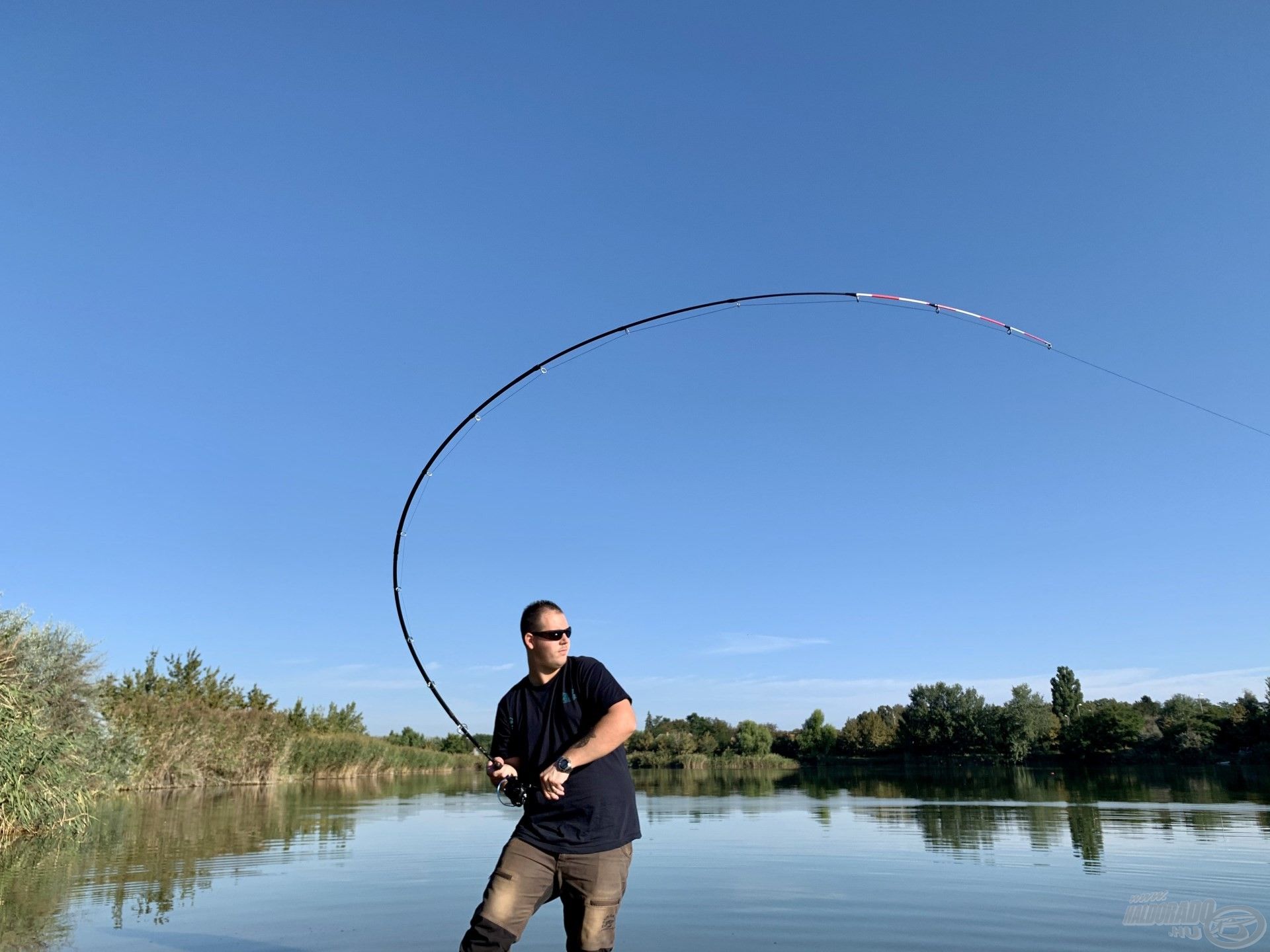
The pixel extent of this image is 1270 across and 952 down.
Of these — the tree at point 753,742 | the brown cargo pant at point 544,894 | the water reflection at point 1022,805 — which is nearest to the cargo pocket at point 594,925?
the brown cargo pant at point 544,894

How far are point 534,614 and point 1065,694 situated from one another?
101 metres

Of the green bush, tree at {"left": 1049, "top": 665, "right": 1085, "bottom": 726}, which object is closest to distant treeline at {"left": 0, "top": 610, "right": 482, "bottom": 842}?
the green bush

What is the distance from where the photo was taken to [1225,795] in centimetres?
2653

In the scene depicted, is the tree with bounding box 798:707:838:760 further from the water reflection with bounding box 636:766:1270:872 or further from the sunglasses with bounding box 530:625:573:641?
the sunglasses with bounding box 530:625:573:641

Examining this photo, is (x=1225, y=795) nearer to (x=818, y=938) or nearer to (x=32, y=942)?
(x=818, y=938)

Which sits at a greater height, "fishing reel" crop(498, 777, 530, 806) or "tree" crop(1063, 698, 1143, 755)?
"fishing reel" crop(498, 777, 530, 806)

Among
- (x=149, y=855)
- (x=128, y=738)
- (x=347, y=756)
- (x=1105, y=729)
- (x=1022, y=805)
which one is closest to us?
(x=149, y=855)

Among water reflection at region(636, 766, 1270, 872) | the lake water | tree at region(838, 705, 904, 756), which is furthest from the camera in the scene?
tree at region(838, 705, 904, 756)

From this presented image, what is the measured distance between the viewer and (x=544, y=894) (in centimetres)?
453

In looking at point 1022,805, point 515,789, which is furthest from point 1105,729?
point 515,789

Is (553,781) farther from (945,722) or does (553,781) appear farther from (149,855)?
(945,722)

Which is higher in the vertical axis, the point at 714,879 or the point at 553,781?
the point at 553,781

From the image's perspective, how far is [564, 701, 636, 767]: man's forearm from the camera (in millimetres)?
4422

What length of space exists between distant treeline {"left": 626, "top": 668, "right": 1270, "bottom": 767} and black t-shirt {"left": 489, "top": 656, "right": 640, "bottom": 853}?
205 feet
